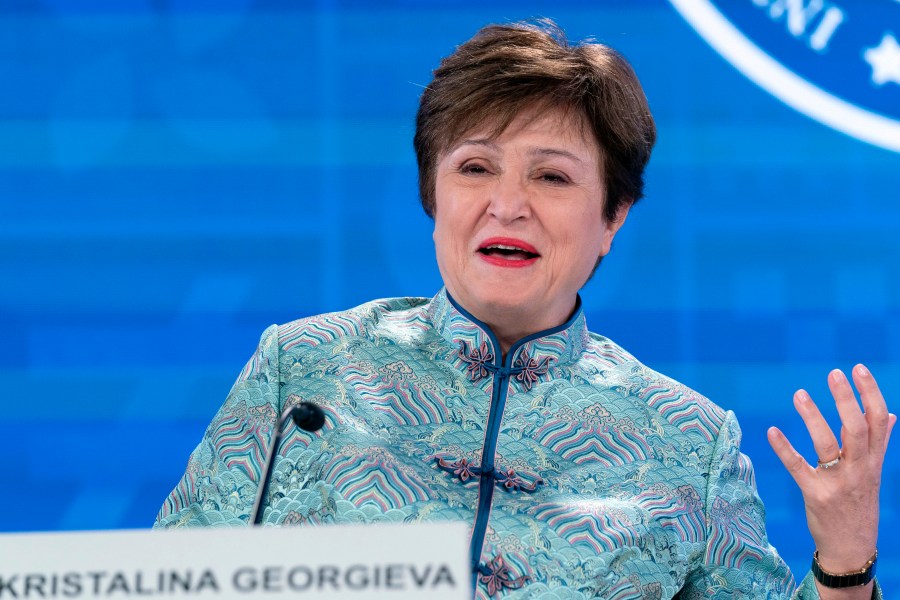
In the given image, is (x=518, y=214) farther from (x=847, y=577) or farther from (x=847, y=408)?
(x=847, y=577)

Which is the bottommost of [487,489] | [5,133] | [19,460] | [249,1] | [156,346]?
[19,460]

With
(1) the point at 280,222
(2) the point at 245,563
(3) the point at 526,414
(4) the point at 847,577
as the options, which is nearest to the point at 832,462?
(4) the point at 847,577

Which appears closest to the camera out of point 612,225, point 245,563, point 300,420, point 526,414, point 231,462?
point 245,563

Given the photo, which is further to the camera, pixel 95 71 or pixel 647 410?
pixel 95 71

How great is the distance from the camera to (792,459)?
1.75 m

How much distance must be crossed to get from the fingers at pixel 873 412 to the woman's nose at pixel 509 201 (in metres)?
0.53

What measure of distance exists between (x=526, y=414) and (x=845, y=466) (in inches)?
18.4

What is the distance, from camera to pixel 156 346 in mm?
2570

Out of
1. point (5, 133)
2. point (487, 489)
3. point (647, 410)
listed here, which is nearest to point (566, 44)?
point (647, 410)

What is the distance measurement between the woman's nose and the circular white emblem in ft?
2.80

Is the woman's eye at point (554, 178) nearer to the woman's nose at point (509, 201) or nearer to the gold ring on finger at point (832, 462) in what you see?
the woman's nose at point (509, 201)

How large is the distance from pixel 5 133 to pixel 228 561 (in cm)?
170

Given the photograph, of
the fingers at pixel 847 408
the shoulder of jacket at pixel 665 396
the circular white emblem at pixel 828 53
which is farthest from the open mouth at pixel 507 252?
the circular white emblem at pixel 828 53

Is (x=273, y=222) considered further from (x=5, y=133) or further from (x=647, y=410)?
(x=647, y=410)
